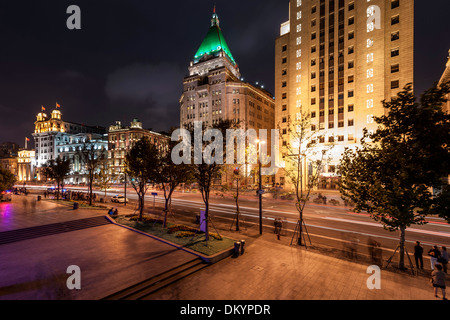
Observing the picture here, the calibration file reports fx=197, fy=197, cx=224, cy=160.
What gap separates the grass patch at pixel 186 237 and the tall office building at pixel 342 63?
32386 millimetres

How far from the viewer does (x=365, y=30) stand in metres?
44.8

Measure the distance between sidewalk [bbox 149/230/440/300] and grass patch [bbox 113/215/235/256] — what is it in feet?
4.75

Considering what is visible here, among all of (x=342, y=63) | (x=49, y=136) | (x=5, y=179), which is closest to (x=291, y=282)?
(x=5, y=179)

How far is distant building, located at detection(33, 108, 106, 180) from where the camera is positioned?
117875 millimetres

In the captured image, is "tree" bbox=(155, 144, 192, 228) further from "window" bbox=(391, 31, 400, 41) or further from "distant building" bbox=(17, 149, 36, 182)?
"distant building" bbox=(17, 149, 36, 182)

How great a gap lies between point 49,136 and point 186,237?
148 metres

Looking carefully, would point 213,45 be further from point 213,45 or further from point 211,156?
point 211,156

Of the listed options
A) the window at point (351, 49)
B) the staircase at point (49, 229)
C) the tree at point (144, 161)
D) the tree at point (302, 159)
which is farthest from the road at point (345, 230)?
the window at point (351, 49)

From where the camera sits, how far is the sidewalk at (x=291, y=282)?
27.1ft

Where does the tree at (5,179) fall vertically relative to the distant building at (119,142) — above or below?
below

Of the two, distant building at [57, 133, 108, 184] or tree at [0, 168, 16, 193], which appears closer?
tree at [0, 168, 16, 193]

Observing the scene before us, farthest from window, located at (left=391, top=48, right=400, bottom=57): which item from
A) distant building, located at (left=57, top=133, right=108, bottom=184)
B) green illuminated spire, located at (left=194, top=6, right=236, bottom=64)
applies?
distant building, located at (left=57, top=133, right=108, bottom=184)

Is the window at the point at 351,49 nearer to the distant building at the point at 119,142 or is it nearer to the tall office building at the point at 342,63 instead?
the tall office building at the point at 342,63

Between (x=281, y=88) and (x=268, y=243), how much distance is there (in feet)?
174
